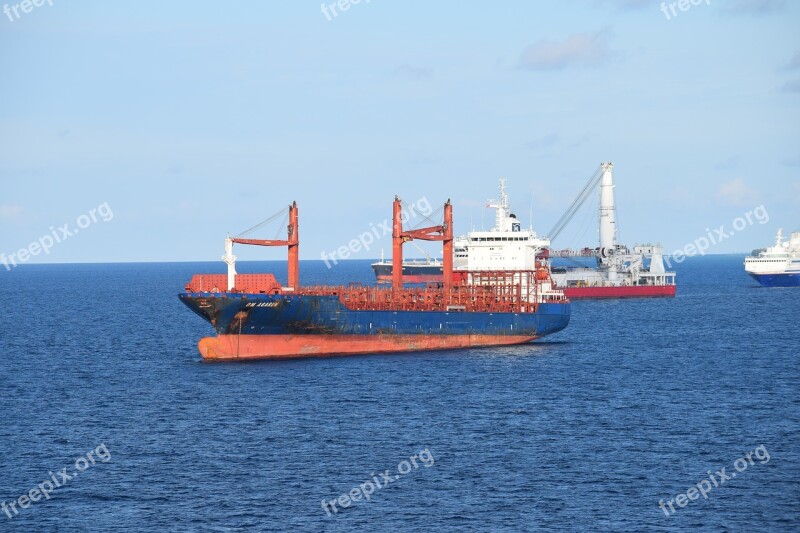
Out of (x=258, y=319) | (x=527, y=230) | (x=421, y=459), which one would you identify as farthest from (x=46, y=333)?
(x=421, y=459)

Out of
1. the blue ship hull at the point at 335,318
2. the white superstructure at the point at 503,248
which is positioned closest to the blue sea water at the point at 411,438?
the blue ship hull at the point at 335,318

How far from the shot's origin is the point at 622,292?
13525 cm

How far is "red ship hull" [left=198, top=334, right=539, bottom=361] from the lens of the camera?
63.3 m

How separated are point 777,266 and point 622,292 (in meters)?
32.6

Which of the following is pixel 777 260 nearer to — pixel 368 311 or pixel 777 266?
pixel 777 266

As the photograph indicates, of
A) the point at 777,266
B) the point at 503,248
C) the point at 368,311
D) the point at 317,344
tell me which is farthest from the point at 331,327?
the point at 777,266

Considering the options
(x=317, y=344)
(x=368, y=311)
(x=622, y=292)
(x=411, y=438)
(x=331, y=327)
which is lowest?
(x=411, y=438)

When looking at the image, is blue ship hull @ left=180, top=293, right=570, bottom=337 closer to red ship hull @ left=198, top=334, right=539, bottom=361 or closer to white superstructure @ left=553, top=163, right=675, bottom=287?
red ship hull @ left=198, top=334, right=539, bottom=361

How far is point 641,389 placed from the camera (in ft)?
179

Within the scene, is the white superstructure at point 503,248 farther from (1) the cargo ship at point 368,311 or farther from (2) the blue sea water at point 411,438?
(2) the blue sea water at point 411,438

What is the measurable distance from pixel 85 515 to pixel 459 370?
31399mm

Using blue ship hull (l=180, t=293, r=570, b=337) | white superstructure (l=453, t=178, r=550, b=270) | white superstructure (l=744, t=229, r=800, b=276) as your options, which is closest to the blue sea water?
blue ship hull (l=180, t=293, r=570, b=337)

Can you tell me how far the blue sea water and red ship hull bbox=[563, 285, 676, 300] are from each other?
5935cm

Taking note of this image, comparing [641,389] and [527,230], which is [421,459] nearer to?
[641,389]
